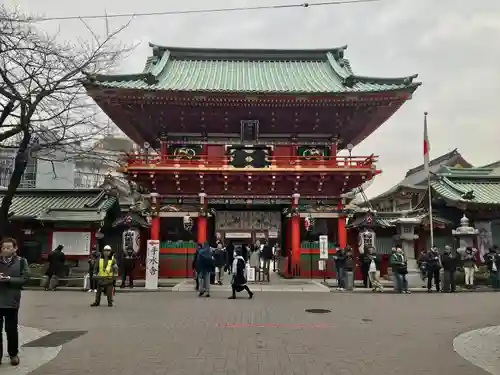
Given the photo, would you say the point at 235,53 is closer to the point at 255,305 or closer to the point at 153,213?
the point at 153,213

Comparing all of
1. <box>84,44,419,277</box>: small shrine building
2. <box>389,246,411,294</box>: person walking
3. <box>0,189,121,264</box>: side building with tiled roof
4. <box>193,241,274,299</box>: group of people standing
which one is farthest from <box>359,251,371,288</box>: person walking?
<box>0,189,121,264</box>: side building with tiled roof

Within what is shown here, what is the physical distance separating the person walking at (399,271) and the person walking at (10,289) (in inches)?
593

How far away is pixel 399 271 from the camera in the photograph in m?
18.5

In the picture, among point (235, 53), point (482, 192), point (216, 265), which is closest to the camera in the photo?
point (216, 265)

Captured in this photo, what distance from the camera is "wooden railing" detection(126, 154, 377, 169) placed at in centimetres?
2386

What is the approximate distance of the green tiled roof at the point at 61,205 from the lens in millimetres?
22781

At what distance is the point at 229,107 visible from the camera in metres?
24.1

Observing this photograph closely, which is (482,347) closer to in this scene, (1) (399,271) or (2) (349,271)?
(1) (399,271)

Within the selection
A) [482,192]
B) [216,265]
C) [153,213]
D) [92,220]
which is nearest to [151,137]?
[153,213]

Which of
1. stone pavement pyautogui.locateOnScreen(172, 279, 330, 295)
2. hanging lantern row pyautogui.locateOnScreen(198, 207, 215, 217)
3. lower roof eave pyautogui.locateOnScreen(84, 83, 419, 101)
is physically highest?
lower roof eave pyautogui.locateOnScreen(84, 83, 419, 101)

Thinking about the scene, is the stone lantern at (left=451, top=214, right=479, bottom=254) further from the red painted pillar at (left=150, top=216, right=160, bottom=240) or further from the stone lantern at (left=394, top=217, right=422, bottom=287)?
the red painted pillar at (left=150, top=216, right=160, bottom=240)

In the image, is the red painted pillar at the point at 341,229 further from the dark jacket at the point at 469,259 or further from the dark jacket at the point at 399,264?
the dark jacket at the point at 469,259

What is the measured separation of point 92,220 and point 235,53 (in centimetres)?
1603

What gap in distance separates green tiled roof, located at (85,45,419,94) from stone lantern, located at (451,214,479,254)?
25.2 ft
